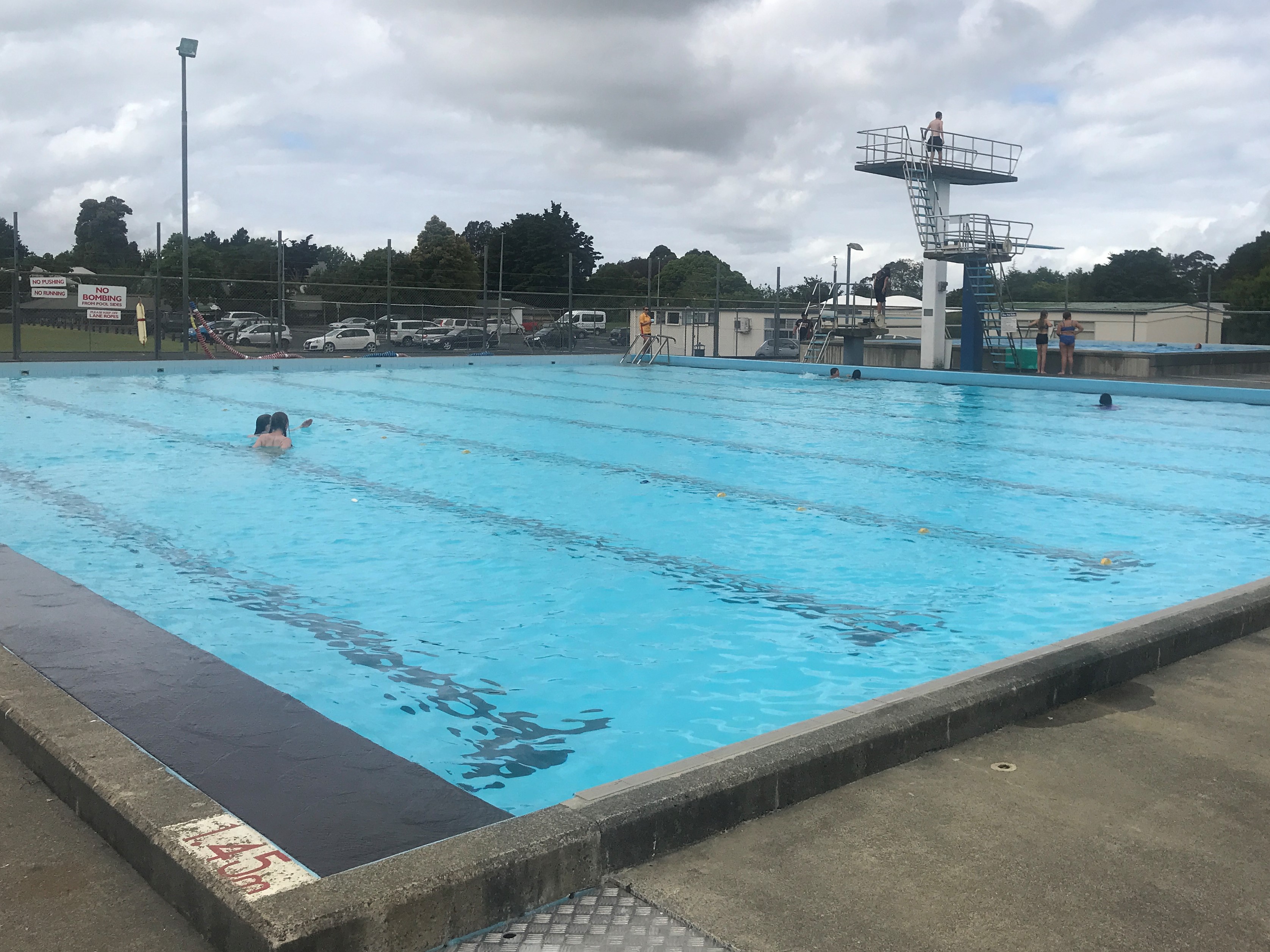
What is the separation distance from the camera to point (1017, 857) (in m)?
2.88

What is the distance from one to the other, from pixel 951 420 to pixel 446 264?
55.4 meters

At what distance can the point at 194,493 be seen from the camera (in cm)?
1010

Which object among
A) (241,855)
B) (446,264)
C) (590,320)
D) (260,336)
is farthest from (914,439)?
(446,264)

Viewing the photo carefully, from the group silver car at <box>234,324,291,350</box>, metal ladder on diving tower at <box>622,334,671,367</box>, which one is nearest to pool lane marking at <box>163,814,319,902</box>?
metal ladder on diving tower at <box>622,334,671,367</box>

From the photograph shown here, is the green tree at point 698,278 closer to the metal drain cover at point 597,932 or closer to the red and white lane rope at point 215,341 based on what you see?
the red and white lane rope at point 215,341

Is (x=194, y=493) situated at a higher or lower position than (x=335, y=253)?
lower

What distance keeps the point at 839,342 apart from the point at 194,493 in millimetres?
23755

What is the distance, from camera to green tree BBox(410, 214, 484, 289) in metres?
67.7

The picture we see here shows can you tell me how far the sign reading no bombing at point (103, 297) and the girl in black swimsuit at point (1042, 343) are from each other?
864 inches

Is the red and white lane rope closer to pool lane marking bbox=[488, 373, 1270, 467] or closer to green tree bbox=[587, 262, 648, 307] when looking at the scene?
pool lane marking bbox=[488, 373, 1270, 467]

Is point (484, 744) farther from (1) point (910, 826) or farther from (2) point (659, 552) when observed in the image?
(2) point (659, 552)

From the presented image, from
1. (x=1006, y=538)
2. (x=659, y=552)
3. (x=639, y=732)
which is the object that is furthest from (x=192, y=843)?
(x=1006, y=538)

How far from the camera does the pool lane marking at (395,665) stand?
462 centimetres

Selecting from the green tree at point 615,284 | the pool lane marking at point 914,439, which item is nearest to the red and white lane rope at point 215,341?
the pool lane marking at point 914,439
